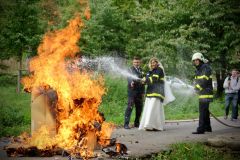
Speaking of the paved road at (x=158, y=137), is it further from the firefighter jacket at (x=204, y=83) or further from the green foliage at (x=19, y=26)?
the green foliage at (x=19, y=26)

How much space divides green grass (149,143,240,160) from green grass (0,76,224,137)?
6.25 metres

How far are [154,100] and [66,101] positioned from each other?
15.8ft

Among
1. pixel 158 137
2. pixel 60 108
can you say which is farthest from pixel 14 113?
pixel 60 108

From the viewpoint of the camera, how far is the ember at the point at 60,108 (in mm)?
9742

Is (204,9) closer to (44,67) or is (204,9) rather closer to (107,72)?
(107,72)

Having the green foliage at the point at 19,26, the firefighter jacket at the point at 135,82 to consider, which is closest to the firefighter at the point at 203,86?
the firefighter jacket at the point at 135,82

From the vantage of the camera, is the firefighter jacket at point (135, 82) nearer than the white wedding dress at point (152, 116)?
No

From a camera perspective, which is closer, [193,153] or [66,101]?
[193,153]

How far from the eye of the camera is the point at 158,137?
41.3 feet

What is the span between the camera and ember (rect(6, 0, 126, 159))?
32.0 ft

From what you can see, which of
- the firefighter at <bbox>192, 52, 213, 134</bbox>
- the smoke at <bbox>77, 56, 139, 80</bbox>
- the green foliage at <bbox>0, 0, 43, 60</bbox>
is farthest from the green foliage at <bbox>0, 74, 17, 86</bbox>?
the firefighter at <bbox>192, 52, 213, 134</bbox>

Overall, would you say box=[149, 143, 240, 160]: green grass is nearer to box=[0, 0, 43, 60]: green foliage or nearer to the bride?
the bride

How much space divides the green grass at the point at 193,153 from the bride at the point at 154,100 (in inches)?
134

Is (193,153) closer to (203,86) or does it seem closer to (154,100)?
(203,86)
